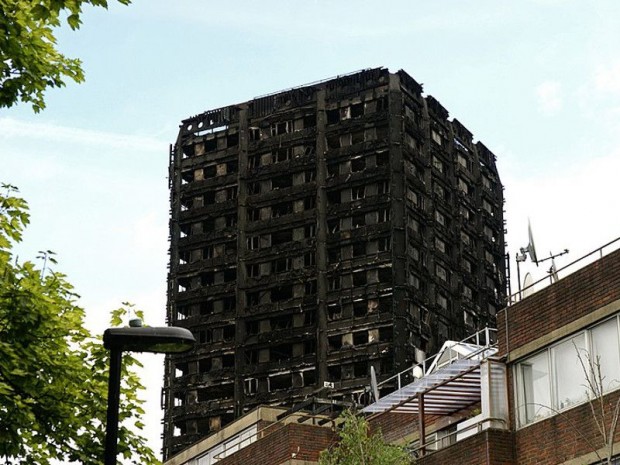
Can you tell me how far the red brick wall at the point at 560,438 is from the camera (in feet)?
105

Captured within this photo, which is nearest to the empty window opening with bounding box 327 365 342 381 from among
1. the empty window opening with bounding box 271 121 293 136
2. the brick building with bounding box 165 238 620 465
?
the empty window opening with bounding box 271 121 293 136

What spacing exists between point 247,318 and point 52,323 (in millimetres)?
104913

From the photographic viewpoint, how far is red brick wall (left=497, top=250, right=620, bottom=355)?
106 feet

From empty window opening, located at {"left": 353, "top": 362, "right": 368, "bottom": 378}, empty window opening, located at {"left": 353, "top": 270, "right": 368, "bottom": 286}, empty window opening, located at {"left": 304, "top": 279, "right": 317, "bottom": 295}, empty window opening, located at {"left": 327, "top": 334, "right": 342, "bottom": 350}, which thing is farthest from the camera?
empty window opening, located at {"left": 304, "top": 279, "right": 317, "bottom": 295}

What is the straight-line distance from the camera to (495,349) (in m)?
39.6

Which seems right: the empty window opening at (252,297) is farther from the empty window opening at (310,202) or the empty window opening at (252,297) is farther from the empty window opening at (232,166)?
the empty window opening at (232,166)

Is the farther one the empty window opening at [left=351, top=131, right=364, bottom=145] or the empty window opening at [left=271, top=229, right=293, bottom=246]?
the empty window opening at [left=271, top=229, right=293, bottom=246]

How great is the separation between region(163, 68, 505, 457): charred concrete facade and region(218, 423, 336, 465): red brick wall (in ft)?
194

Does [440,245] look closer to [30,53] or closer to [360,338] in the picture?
[360,338]

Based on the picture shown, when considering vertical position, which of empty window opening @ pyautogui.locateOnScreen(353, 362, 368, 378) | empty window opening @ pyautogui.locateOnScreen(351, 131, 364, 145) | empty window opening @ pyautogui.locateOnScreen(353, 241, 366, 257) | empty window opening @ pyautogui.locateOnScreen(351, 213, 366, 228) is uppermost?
empty window opening @ pyautogui.locateOnScreen(351, 131, 364, 145)

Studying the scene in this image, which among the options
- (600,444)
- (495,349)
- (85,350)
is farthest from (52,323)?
(495,349)

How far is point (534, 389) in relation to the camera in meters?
35.3

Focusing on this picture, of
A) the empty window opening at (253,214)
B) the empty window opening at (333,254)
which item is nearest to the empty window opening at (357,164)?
the empty window opening at (333,254)

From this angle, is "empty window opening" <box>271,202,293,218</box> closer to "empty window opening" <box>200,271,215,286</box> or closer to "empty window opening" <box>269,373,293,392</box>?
"empty window opening" <box>200,271,215,286</box>
